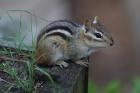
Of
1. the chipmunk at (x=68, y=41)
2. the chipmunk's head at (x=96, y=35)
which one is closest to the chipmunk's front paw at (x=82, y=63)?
the chipmunk at (x=68, y=41)

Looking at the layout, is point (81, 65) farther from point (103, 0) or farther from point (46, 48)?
point (103, 0)

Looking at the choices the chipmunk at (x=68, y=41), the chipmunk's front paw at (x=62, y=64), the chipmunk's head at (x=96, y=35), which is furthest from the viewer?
the chipmunk's head at (x=96, y=35)

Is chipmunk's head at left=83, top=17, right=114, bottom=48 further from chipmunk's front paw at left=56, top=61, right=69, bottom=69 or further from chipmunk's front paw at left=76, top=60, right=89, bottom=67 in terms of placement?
chipmunk's front paw at left=56, top=61, right=69, bottom=69

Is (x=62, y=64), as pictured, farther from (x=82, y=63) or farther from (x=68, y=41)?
(x=68, y=41)

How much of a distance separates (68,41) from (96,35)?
20cm

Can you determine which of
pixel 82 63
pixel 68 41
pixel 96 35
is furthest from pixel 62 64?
pixel 96 35

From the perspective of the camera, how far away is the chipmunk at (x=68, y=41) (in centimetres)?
391

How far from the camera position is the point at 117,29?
746cm

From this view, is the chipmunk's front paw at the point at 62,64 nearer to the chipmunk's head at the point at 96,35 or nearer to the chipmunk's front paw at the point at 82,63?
the chipmunk's front paw at the point at 82,63

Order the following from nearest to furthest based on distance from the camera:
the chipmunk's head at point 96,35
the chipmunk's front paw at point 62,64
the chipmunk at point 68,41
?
the chipmunk's front paw at point 62,64 < the chipmunk at point 68,41 < the chipmunk's head at point 96,35

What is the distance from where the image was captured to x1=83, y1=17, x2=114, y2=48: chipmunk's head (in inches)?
161

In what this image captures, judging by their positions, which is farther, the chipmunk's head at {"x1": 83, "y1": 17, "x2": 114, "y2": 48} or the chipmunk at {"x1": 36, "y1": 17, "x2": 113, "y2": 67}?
the chipmunk's head at {"x1": 83, "y1": 17, "x2": 114, "y2": 48}

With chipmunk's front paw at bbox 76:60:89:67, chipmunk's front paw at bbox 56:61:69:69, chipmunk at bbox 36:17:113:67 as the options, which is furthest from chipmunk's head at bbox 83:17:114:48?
chipmunk's front paw at bbox 56:61:69:69

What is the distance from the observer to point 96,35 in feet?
13.5
